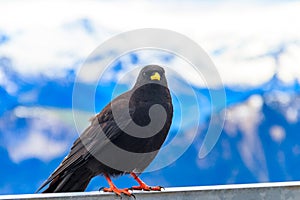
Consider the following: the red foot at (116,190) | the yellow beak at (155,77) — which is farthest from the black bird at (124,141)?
the red foot at (116,190)

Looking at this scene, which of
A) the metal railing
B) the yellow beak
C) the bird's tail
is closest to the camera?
the metal railing

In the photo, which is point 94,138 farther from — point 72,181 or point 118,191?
point 118,191

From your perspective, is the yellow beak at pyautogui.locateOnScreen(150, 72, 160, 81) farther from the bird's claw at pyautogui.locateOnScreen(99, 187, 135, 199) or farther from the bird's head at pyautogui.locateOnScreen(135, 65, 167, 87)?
the bird's claw at pyautogui.locateOnScreen(99, 187, 135, 199)

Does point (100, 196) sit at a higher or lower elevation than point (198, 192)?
higher

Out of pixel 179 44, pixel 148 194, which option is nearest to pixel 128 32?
pixel 179 44

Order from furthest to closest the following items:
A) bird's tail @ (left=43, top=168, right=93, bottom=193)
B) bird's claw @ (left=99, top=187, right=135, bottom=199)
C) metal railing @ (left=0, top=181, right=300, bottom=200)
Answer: bird's tail @ (left=43, top=168, right=93, bottom=193)
bird's claw @ (left=99, top=187, right=135, bottom=199)
metal railing @ (left=0, top=181, right=300, bottom=200)

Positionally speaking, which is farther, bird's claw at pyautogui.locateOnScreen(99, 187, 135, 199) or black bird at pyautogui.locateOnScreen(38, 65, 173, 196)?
black bird at pyautogui.locateOnScreen(38, 65, 173, 196)

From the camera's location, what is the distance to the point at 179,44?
3.00 m

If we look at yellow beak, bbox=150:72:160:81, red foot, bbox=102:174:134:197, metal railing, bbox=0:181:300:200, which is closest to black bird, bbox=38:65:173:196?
yellow beak, bbox=150:72:160:81

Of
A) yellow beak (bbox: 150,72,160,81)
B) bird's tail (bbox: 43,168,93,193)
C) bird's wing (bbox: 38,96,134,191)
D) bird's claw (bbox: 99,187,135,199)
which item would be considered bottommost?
bird's claw (bbox: 99,187,135,199)

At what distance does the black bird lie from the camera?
3369mm

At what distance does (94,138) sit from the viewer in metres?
3.45

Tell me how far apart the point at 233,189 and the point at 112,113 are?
1.19 m

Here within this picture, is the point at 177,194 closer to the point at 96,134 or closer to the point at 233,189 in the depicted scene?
the point at 233,189
